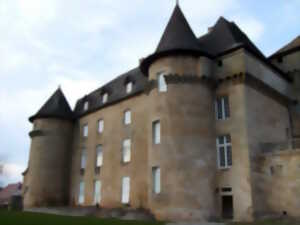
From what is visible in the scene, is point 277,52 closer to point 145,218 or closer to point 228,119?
point 228,119

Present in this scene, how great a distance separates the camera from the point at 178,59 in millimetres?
20531

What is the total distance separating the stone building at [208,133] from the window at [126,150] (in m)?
0.08

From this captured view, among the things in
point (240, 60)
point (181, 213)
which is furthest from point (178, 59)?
point (181, 213)

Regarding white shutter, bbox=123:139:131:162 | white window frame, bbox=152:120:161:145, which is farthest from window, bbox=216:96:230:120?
white shutter, bbox=123:139:131:162

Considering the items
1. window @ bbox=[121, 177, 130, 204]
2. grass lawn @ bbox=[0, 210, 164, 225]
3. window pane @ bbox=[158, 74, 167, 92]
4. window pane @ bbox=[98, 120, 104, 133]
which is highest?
window pane @ bbox=[158, 74, 167, 92]

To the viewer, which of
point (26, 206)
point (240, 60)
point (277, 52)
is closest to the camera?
point (240, 60)

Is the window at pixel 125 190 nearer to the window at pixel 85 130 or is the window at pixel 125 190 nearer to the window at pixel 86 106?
the window at pixel 85 130

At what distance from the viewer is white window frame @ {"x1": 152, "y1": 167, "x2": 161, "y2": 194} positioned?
62.5ft

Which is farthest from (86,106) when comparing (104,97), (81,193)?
(81,193)

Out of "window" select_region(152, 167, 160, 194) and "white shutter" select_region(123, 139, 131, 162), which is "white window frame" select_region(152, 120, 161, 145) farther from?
"white shutter" select_region(123, 139, 131, 162)

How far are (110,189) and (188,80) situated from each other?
12.0 m

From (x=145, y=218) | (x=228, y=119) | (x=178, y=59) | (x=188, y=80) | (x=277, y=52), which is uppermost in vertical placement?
(x=277, y=52)

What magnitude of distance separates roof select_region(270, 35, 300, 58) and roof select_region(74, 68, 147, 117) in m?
11.0

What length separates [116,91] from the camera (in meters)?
30.1
